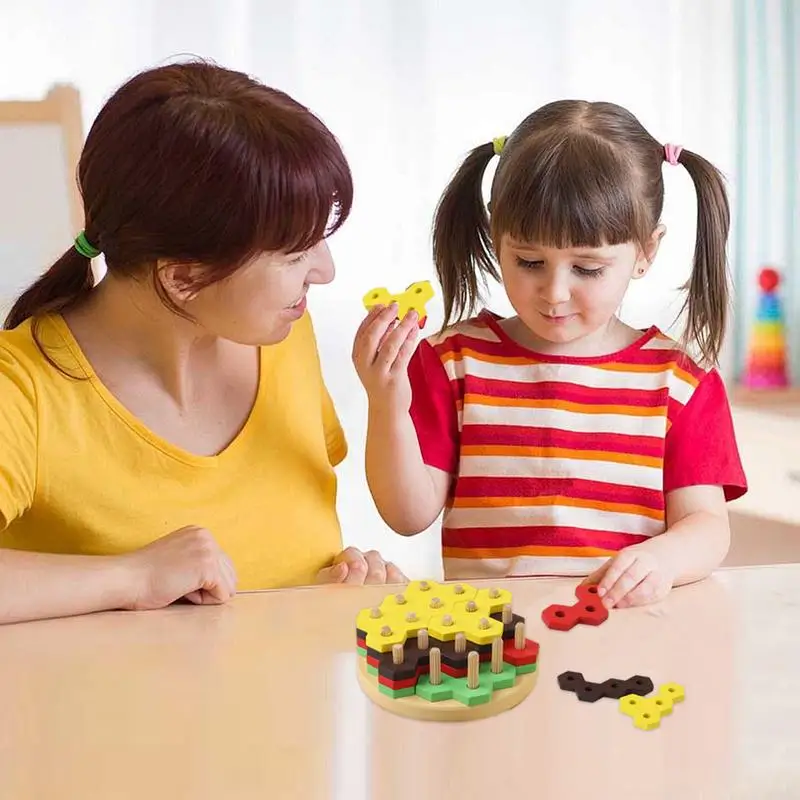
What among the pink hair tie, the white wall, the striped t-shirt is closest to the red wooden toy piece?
the striped t-shirt

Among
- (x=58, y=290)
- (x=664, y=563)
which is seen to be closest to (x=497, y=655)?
(x=664, y=563)

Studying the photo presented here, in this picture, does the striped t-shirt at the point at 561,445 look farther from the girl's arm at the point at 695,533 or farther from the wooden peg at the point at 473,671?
the wooden peg at the point at 473,671

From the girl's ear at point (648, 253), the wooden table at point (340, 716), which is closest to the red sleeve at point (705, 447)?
the girl's ear at point (648, 253)

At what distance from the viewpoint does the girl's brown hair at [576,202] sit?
1.13m

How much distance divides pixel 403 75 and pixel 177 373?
1.46 m

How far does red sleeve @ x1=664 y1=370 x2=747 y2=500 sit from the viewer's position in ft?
3.91

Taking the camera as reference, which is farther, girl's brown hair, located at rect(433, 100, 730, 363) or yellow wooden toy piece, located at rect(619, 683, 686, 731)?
girl's brown hair, located at rect(433, 100, 730, 363)

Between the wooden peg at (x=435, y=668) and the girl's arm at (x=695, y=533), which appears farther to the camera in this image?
the girl's arm at (x=695, y=533)

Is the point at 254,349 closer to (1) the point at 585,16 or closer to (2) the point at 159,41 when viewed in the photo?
(2) the point at 159,41

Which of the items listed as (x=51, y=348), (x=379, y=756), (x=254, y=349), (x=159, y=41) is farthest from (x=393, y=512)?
(x=159, y=41)

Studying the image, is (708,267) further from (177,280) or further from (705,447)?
(177,280)

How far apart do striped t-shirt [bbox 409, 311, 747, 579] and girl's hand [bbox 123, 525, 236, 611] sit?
0.34 m

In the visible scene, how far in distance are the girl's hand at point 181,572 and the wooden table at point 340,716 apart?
1cm

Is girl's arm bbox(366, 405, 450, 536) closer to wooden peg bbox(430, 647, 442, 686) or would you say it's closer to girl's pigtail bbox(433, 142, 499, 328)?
girl's pigtail bbox(433, 142, 499, 328)
